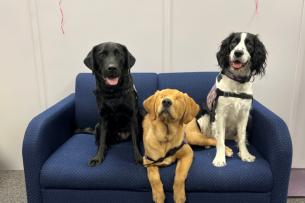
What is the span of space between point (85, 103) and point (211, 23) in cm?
159

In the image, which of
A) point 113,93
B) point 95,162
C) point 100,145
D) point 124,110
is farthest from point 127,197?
point 113,93

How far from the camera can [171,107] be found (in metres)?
1.35

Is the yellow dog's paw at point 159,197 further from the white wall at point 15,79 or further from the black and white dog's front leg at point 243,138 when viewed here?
the white wall at point 15,79

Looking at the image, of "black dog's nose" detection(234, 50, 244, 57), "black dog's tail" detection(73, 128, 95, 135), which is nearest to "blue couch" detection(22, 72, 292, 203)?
"black dog's tail" detection(73, 128, 95, 135)

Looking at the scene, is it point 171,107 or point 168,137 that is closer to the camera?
point 171,107

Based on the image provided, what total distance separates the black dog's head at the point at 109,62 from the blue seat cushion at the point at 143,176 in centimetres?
63

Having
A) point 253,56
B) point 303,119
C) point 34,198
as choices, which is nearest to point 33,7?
point 34,198

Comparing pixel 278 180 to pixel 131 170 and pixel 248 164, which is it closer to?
pixel 248 164

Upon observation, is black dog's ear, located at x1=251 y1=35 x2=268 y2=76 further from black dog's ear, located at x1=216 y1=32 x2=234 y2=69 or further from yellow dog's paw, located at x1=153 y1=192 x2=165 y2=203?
yellow dog's paw, located at x1=153 y1=192 x2=165 y2=203

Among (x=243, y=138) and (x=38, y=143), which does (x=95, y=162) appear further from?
(x=243, y=138)

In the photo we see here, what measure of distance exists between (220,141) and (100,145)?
3.07 ft

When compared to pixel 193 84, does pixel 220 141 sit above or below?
below

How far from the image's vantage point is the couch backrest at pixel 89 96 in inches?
85.7

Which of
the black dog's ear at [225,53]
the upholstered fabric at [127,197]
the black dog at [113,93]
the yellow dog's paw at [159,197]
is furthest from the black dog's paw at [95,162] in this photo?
the black dog's ear at [225,53]
